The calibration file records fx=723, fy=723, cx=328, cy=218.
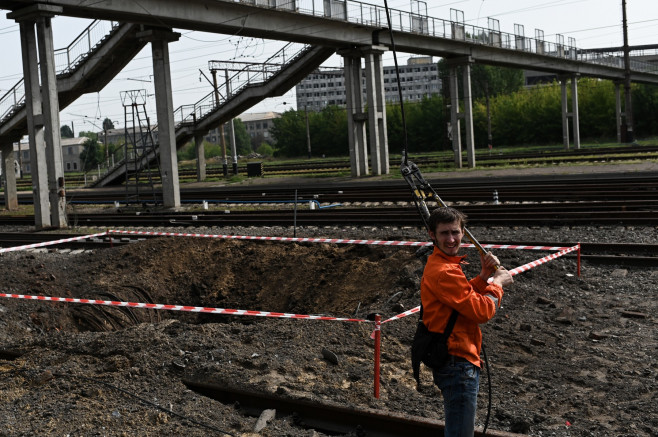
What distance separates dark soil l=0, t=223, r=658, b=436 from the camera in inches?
245

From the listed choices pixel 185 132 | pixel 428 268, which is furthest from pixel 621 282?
pixel 185 132

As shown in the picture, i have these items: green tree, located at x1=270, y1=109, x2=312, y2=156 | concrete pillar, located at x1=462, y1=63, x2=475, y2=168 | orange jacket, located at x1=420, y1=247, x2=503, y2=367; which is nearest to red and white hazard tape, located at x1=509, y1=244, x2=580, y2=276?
orange jacket, located at x1=420, y1=247, x2=503, y2=367

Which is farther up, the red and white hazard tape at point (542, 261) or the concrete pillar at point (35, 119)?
the concrete pillar at point (35, 119)

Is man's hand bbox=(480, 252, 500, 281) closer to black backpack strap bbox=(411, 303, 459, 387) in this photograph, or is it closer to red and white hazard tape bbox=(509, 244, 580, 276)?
black backpack strap bbox=(411, 303, 459, 387)

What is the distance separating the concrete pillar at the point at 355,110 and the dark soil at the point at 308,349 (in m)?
24.5

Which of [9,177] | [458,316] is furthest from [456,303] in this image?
[9,177]

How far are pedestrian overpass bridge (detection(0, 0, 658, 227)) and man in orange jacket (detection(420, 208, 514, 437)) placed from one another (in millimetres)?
20437

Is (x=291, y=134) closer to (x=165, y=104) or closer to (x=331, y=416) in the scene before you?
(x=165, y=104)

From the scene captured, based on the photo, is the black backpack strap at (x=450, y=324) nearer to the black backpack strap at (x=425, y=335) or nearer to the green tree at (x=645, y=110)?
the black backpack strap at (x=425, y=335)

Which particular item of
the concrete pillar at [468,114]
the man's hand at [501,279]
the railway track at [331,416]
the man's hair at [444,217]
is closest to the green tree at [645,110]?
the concrete pillar at [468,114]

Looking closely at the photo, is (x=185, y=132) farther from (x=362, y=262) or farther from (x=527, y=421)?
(x=527, y=421)

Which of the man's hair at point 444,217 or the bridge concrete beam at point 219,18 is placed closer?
the man's hair at point 444,217

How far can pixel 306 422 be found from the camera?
6.28 meters

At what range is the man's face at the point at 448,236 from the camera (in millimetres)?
4559
